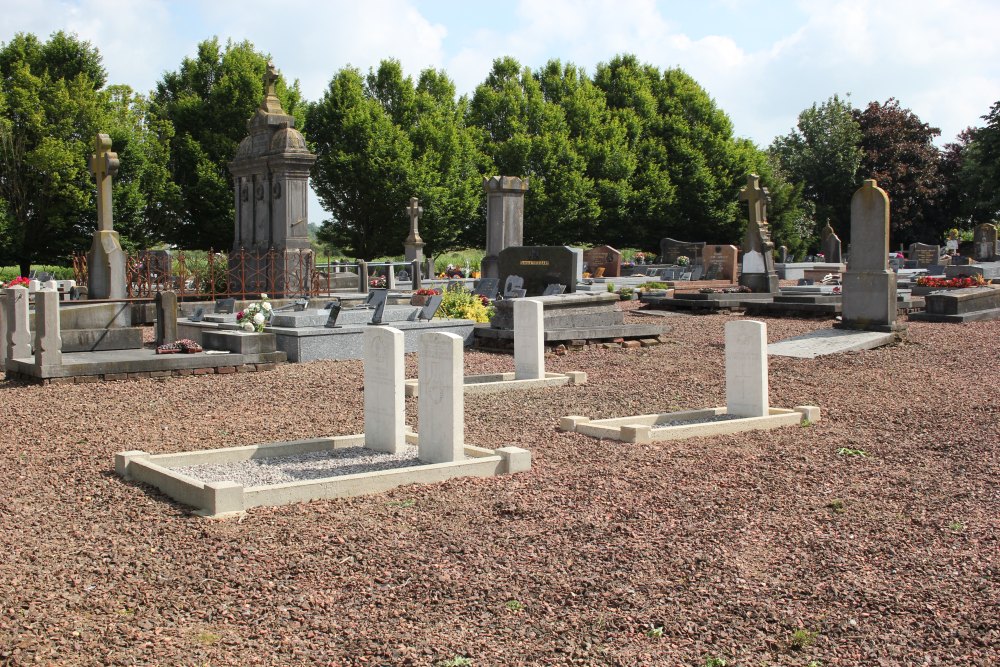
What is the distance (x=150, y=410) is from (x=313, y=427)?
209 cm

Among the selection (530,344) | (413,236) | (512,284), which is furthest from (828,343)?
(413,236)

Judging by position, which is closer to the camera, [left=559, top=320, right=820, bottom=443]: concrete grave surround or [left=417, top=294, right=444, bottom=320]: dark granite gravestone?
[left=559, top=320, right=820, bottom=443]: concrete grave surround

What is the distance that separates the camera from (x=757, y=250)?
86.1 ft

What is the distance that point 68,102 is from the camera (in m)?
38.5

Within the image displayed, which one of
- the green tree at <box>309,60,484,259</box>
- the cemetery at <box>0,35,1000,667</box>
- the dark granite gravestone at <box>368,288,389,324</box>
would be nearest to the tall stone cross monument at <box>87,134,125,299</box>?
the cemetery at <box>0,35,1000,667</box>

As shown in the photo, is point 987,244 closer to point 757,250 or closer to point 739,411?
point 757,250

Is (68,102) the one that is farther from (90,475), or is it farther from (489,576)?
(489,576)

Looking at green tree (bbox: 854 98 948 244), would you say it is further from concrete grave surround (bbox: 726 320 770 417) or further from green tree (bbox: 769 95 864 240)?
concrete grave surround (bbox: 726 320 770 417)

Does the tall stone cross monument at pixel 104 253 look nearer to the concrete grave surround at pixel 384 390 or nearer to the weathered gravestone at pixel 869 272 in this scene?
the concrete grave surround at pixel 384 390

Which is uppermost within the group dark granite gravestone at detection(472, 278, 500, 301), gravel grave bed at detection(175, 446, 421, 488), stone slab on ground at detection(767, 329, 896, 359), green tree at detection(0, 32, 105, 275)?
green tree at detection(0, 32, 105, 275)

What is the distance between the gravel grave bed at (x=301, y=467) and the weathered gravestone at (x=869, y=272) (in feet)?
33.4

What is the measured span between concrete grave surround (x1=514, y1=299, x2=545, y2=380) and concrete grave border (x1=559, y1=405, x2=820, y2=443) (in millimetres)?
2475

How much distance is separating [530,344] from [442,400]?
463 cm

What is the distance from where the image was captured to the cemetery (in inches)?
173
